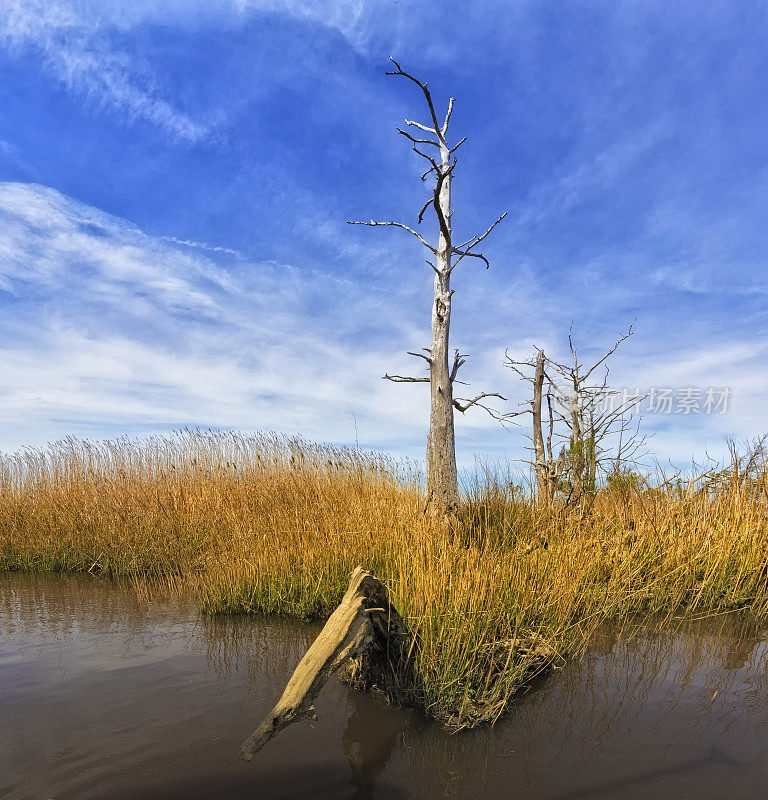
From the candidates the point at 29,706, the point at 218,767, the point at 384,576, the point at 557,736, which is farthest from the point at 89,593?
the point at 557,736

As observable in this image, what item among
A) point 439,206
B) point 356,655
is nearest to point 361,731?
point 356,655

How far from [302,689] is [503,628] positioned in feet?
5.12

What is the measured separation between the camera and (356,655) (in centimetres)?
329

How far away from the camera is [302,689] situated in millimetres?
2746

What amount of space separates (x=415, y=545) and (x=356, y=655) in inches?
62.5

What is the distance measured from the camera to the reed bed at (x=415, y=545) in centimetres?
358

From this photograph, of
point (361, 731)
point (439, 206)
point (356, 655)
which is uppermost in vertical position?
point (439, 206)

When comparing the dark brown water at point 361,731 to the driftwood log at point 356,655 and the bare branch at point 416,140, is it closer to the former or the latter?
the driftwood log at point 356,655

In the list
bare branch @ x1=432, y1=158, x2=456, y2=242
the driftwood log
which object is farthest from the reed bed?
bare branch @ x1=432, y1=158, x2=456, y2=242

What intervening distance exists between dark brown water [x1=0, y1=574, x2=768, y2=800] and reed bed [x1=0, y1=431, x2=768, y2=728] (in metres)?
0.32

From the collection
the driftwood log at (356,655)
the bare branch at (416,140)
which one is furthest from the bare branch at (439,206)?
the driftwood log at (356,655)

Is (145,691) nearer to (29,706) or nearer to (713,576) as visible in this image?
(29,706)

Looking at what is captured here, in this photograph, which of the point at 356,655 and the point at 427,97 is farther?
the point at 427,97

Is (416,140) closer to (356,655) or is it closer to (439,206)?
(439,206)
